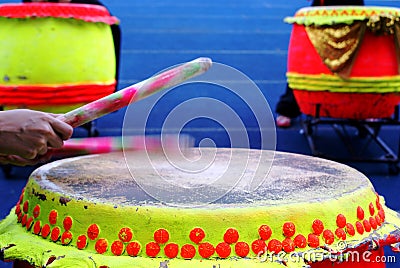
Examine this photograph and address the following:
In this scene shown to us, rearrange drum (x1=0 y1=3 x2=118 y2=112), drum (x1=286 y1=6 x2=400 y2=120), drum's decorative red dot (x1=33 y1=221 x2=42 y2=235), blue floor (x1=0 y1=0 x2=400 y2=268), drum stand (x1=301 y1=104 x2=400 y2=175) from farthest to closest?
blue floor (x1=0 y1=0 x2=400 y2=268) → drum stand (x1=301 y1=104 x2=400 y2=175) → drum (x1=286 y1=6 x2=400 y2=120) → drum (x1=0 y1=3 x2=118 y2=112) → drum's decorative red dot (x1=33 y1=221 x2=42 y2=235)

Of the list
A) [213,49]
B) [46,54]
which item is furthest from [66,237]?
[213,49]

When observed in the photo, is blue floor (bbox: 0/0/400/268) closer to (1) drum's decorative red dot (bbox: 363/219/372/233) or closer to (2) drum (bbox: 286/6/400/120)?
(2) drum (bbox: 286/6/400/120)

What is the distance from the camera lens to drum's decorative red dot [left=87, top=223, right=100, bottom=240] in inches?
38.1

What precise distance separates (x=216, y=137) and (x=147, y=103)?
222 centimetres

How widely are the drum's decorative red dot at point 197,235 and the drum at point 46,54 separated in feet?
5.56

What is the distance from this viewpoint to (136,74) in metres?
4.56

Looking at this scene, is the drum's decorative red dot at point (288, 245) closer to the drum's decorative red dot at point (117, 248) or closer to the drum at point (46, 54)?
the drum's decorative red dot at point (117, 248)

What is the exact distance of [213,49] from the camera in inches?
203

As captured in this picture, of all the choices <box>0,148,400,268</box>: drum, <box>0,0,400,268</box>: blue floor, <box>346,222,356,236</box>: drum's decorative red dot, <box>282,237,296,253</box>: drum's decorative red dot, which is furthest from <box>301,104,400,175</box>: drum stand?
<box>282,237,296,253</box>: drum's decorative red dot

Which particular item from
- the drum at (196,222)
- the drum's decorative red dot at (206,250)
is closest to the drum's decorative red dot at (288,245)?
the drum at (196,222)

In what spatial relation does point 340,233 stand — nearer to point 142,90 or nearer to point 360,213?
point 360,213

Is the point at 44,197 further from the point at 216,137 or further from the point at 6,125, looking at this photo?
the point at 216,137

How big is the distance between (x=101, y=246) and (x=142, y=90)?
272mm

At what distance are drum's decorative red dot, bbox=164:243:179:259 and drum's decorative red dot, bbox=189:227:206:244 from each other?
0.03 metres
